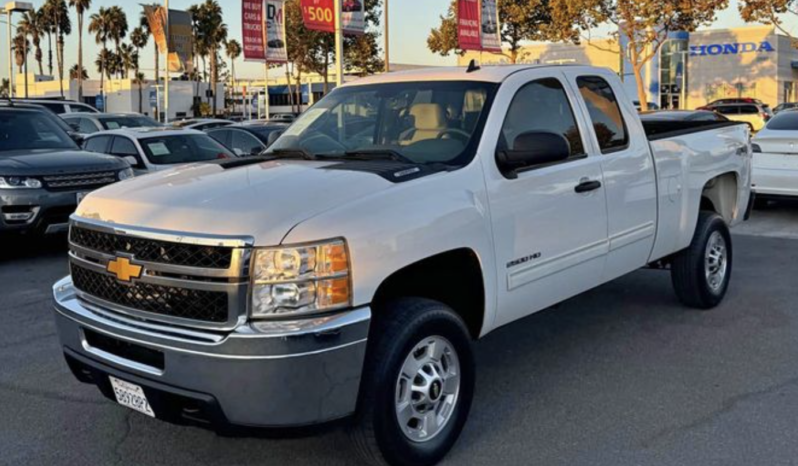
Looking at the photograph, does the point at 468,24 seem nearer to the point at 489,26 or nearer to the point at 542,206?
the point at 489,26

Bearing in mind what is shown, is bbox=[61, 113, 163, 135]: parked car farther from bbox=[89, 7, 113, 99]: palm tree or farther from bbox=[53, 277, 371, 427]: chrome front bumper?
bbox=[89, 7, 113, 99]: palm tree

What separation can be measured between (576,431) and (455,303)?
94 cm

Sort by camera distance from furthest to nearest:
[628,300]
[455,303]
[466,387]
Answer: [628,300] → [455,303] → [466,387]

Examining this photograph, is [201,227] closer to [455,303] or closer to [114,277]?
[114,277]

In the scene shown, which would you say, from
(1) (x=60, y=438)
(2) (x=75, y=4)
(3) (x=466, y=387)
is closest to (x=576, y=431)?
(3) (x=466, y=387)

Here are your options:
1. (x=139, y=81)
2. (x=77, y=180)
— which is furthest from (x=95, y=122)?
(x=139, y=81)

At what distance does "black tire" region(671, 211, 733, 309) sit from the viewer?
6379mm

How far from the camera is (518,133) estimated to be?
4617 millimetres

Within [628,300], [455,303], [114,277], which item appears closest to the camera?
[114,277]

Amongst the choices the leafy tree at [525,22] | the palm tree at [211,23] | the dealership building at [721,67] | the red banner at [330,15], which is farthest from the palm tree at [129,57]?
the red banner at [330,15]

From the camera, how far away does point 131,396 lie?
349 centimetres

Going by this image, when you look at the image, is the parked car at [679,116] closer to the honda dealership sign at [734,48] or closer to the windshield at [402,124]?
the windshield at [402,124]

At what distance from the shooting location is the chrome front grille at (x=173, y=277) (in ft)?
10.6

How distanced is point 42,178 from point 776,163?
9710mm
